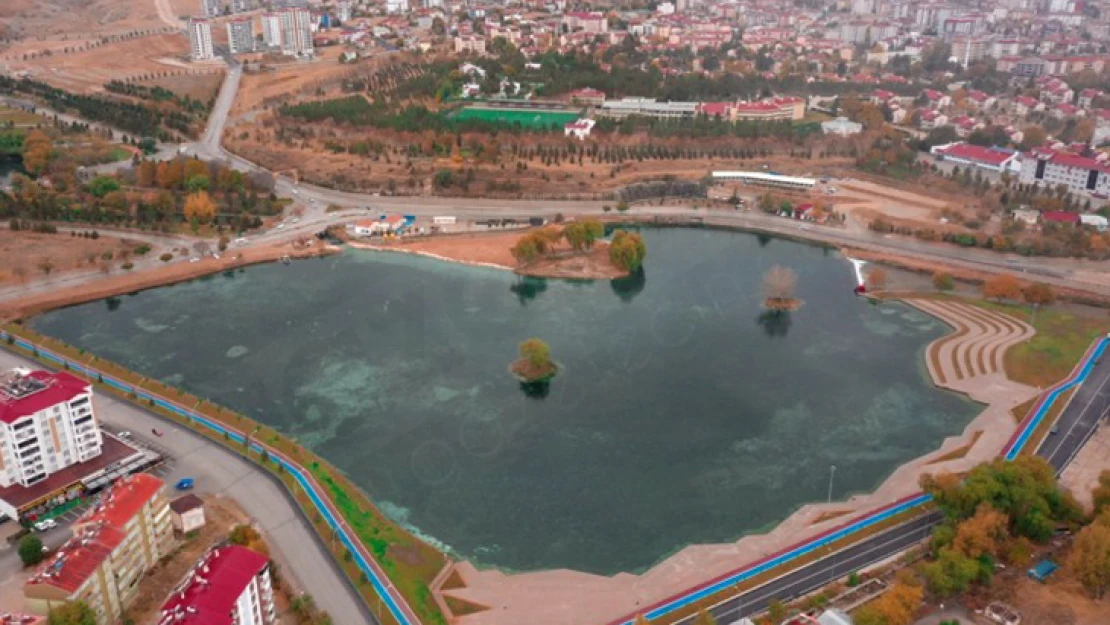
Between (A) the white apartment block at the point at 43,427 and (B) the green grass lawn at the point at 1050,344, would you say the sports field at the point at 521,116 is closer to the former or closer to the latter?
(B) the green grass lawn at the point at 1050,344

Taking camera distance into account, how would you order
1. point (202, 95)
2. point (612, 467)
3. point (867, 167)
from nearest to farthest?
point (612, 467) → point (867, 167) → point (202, 95)

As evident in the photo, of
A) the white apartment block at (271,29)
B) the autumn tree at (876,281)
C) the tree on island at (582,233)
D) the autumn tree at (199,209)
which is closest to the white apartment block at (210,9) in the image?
the white apartment block at (271,29)

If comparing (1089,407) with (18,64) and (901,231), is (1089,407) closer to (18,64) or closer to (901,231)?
(901,231)

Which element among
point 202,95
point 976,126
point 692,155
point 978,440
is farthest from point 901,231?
point 202,95

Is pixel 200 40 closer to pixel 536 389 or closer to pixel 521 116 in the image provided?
pixel 521 116

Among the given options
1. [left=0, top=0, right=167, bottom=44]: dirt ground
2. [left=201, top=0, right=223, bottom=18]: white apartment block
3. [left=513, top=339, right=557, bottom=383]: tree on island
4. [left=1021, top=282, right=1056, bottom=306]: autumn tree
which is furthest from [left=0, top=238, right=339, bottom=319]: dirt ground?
[left=201, top=0, right=223, bottom=18]: white apartment block

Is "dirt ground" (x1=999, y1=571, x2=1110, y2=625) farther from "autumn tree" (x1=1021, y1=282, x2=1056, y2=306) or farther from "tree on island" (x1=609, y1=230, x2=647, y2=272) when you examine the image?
"tree on island" (x1=609, y1=230, x2=647, y2=272)
